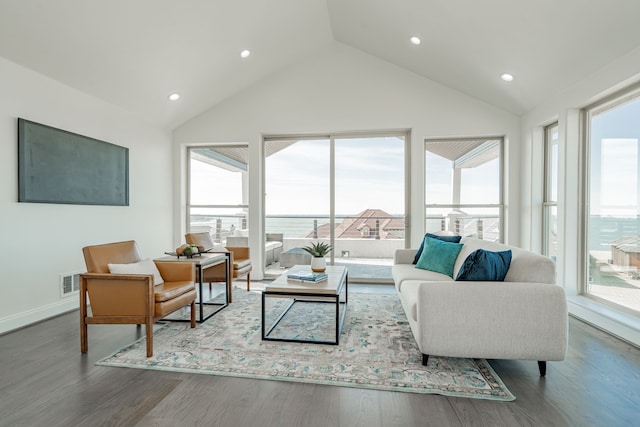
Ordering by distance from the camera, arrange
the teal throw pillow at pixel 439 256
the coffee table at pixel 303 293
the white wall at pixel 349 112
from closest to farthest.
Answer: the coffee table at pixel 303 293 < the teal throw pillow at pixel 439 256 < the white wall at pixel 349 112

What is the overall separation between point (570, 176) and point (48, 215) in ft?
18.1

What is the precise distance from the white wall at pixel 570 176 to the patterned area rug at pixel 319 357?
1696 mm

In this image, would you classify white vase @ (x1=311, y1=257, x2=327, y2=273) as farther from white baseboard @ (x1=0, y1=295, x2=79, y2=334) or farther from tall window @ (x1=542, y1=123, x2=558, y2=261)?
tall window @ (x1=542, y1=123, x2=558, y2=261)

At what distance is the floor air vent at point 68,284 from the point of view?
347 centimetres

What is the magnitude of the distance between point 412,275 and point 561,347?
1381 millimetres

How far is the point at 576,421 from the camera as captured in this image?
5.57 ft

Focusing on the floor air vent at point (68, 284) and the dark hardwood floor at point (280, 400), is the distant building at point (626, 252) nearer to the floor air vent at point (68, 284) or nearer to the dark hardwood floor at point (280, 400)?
the dark hardwood floor at point (280, 400)

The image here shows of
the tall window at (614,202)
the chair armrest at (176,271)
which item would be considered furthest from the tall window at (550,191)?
the chair armrest at (176,271)

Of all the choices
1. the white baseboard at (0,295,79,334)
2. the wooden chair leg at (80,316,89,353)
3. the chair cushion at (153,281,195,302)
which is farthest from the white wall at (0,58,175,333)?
the chair cushion at (153,281,195,302)

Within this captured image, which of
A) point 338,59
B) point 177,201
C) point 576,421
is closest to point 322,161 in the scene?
point 338,59

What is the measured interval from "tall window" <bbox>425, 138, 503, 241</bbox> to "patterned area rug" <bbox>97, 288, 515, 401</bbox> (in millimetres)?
2170

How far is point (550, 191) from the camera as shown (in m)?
4.24

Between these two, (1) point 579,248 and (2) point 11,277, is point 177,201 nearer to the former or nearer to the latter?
(2) point 11,277

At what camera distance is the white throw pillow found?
2596mm
